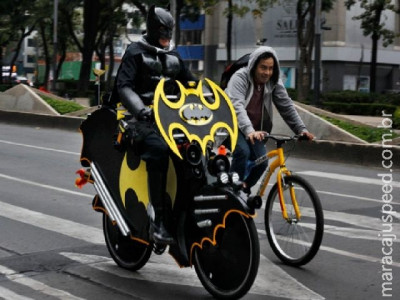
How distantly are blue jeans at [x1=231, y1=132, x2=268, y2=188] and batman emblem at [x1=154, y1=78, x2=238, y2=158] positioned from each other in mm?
1248

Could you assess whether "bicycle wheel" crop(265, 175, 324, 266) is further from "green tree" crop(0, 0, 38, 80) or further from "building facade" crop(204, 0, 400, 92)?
"building facade" crop(204, 0, 400, 92)

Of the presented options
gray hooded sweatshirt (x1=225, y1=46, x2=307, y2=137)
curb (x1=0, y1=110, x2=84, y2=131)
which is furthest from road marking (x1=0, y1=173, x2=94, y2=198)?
curb (x1=0, y1=110, x2=84, y2=131)

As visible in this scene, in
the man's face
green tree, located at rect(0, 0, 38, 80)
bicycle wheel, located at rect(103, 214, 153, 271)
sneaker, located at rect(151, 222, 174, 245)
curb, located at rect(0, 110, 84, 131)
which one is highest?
green tree, located at rect(0, 0, 38, 80)

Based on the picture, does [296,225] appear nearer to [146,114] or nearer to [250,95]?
[250,95]

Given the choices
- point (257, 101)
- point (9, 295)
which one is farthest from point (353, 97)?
point (9, 295)

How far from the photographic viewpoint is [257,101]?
6879 millimetres

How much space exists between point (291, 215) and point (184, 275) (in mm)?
974

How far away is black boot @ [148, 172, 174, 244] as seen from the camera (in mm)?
5598

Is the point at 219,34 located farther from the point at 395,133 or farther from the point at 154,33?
the point at 154,33

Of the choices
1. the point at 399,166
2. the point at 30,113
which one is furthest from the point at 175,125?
the point at 30,113

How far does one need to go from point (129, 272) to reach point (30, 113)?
58.0 feet

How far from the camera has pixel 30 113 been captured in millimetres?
23312

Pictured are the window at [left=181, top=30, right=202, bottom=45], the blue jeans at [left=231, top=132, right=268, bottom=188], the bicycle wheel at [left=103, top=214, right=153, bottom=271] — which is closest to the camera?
the bicycle wheel at [left=103, top=214, right=153, bottom=271]

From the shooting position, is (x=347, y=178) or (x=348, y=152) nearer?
(x=347, y=178)
